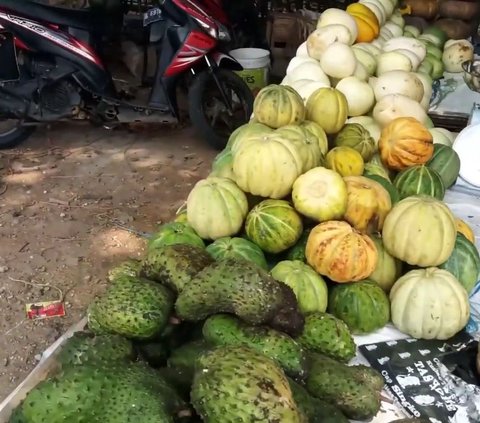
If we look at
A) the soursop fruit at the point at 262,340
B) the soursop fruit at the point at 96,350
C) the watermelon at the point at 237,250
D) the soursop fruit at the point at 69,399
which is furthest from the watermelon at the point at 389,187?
the soursop fruit at the point at 69,399

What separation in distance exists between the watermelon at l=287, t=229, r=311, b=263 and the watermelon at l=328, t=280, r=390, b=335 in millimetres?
166

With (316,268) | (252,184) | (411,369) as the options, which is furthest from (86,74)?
(411,369)

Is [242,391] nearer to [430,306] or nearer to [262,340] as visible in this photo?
[262,340]

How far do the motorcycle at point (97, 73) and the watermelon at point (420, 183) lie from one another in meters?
2.86

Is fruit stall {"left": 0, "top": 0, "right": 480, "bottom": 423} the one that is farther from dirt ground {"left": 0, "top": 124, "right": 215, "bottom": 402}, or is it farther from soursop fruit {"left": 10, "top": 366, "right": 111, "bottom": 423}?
dirt ground {"left": 0, "top": 124, "right": 215, "bottom": 402}

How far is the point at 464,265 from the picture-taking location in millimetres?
2174

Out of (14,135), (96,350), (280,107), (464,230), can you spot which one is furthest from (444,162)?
(14,135)

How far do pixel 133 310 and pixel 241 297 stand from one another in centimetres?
28

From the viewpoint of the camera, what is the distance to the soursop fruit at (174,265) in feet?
5.56

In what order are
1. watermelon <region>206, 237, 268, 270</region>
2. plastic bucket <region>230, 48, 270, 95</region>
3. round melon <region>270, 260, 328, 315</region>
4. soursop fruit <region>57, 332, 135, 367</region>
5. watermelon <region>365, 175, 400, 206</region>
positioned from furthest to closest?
plastic bucket <region>230, 48, 270, 95</region>, watermelon <region>365, 175, 400, 206</region>, watermelon <region>206, 237, 268, 270</region>, round melon <region>270, 260, 328, 315</region>, soursop fruit <region>57, 332, 135, 367</region>

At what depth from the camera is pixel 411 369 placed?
187 centimetres

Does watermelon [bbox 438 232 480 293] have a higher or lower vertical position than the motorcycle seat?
lower

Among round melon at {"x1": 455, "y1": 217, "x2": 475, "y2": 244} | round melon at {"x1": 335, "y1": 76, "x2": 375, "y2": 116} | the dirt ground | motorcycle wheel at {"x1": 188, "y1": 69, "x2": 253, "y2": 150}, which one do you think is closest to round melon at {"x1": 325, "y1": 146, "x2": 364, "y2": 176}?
round melon at {"x1": 455, "y1": 217, "x2": 475, "y2": 244}

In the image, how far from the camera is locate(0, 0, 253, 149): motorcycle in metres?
4.81
